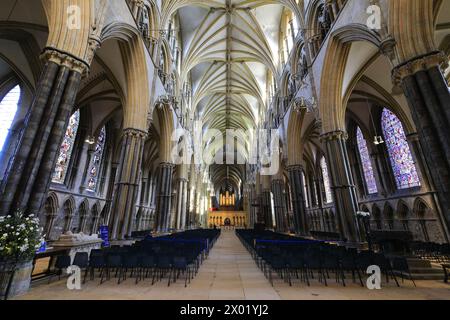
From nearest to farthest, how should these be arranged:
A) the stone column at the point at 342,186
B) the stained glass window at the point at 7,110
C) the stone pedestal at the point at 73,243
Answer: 1. the stone pedestal at the point at 73,243
2. the stone column at the point at 342,186
3. the stained glass window at the point at 7,110

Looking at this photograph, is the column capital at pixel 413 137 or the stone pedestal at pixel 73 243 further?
the column capital at pixel 413 137

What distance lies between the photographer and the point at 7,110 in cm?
1191

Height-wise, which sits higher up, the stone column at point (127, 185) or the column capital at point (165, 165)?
the column capital at point (165, 165)

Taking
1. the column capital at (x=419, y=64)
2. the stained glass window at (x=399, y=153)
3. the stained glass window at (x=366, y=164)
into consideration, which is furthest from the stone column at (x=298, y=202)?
the column capital at (x=419, y=64)

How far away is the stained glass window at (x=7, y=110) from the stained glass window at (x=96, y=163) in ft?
19.2

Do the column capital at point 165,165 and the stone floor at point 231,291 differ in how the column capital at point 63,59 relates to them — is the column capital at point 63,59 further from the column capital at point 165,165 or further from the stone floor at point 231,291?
the column capital at point 165,165

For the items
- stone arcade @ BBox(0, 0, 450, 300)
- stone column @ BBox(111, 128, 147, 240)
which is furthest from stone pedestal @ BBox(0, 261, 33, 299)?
stone column @ BBox(111, 128, 147, 240)

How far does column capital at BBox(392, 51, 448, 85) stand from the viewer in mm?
5348

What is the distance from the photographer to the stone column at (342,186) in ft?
29.3

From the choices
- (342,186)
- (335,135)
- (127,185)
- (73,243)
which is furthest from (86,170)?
(342,186)

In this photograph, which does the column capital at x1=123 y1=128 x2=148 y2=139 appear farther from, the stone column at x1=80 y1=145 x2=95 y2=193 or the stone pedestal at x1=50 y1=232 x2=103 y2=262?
the stone column at x1=80 y1=145 x2=95 y2=193

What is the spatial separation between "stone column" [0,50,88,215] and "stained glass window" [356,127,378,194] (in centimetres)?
2002
